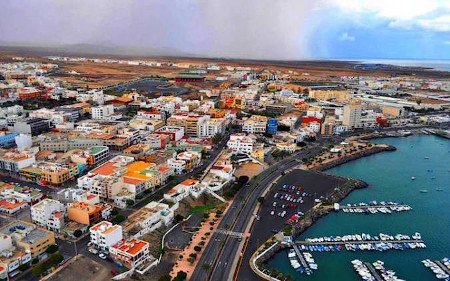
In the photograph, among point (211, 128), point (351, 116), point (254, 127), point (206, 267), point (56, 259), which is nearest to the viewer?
point (56, 259)

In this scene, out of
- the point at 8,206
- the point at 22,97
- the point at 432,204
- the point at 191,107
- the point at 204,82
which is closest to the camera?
the point at 8,206

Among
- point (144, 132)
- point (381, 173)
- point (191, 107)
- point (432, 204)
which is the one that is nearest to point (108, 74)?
point (191, 107)

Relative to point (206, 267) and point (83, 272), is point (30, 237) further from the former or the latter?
point (206, 267)

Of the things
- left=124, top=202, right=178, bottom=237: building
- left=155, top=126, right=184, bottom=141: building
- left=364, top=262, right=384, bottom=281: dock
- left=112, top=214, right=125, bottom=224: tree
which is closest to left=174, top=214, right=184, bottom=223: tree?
left=124, top=202, right=178, bottom=237: building

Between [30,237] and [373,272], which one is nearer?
[373,272]

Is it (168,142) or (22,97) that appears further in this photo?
(22,97)

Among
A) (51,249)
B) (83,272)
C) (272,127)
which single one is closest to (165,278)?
(83,272)

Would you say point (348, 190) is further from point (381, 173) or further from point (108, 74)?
point (108, 74)

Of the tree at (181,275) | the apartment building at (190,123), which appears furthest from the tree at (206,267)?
the apartment building at (190,123)
